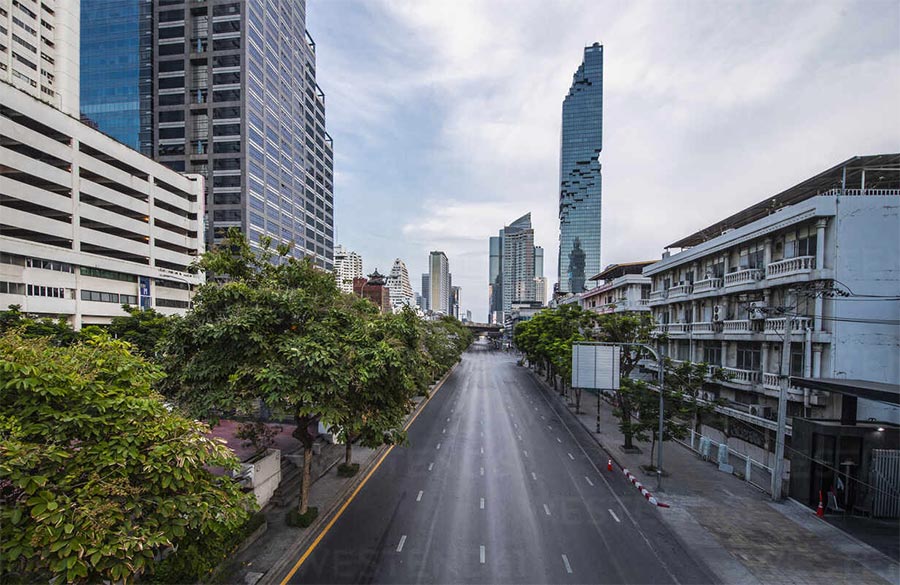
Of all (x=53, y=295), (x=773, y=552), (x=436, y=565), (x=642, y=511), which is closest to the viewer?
(x=436, y=565)

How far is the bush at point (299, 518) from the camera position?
15.4 meters

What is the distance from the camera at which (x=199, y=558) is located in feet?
23.6

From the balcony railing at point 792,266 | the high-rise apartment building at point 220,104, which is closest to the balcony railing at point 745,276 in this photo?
the balcony railing at point 792,266

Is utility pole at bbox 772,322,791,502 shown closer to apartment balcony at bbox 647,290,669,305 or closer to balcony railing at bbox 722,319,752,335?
balcony railing at bbox 722,319,752,335

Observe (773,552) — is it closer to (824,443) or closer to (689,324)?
(824,443)

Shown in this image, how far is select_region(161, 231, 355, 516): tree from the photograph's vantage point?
43.5ft

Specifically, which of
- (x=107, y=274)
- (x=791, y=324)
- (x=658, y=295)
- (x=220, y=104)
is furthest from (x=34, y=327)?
(x=220, y=104)

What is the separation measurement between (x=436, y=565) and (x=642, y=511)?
10130 mm

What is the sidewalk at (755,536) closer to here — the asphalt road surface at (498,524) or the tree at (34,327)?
the asphalt road surface at (498,524)

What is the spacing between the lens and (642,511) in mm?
17781

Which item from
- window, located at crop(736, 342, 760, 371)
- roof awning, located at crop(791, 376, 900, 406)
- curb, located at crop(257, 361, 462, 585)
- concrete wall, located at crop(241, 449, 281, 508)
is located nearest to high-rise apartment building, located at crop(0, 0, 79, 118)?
concrete wall, located at crop(241, 449, 281, 508)

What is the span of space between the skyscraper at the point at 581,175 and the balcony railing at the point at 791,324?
444 feet

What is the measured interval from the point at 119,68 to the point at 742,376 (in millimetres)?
108045

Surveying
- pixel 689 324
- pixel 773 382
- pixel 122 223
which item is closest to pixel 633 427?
pixel 773 382
